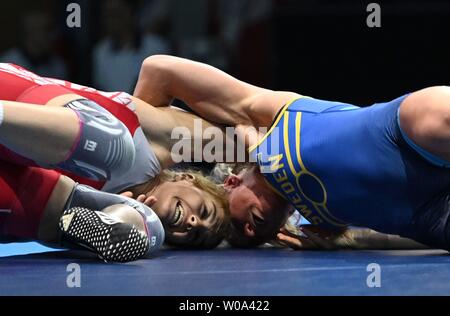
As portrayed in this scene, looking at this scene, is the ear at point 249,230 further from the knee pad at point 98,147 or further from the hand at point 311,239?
the knee pad at point 98,147

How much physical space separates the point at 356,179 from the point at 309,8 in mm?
2777

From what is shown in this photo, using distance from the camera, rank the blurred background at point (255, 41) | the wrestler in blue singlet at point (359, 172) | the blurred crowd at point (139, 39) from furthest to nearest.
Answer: the blurred crowd at point (139, 39) < the blurred background at point (255, 41) < the wrestler in blue singlet at point (359, 172)

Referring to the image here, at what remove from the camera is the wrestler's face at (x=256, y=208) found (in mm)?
2658

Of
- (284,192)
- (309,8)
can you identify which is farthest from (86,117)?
(309,8)

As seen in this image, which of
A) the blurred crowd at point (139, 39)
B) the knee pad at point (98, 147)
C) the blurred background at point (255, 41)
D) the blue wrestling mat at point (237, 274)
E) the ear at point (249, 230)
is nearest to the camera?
the blue wrestling mat at point (237, 274)

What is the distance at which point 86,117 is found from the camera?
2.17m

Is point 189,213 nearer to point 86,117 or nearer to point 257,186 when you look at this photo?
point 257,186

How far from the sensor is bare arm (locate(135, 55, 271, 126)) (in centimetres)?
275

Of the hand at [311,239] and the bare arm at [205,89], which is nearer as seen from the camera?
the hand at [311,239]

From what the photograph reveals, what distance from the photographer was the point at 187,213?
2.62 meters

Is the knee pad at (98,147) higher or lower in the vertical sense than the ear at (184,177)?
higher

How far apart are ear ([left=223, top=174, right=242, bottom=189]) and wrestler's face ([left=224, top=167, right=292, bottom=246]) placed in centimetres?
2

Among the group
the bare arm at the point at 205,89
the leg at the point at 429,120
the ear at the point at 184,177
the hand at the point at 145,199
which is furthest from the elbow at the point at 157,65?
the leg at the point at 429,120

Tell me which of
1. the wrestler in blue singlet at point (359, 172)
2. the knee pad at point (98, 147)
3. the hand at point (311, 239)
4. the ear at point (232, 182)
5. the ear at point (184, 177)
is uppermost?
the knee pad at point (98, 147)
